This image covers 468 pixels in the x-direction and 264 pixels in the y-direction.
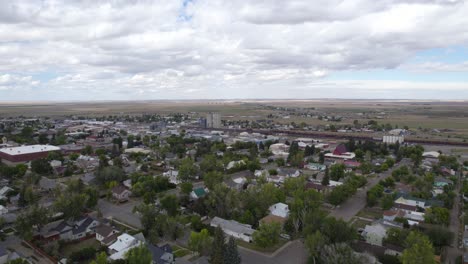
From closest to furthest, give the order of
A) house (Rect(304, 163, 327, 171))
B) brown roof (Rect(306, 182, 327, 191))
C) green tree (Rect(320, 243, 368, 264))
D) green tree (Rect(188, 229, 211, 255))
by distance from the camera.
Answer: green tree (Rect(320, 243, 368, 264)) → green tree (Rect(188, 229, 211, 255)) → brown roof (Rect(306, 182, 327, 191)) → house (Rect(304, 163, 327, 171))

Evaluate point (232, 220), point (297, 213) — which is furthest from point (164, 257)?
point (297, 213)

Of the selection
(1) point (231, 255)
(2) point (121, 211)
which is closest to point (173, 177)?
(2) point (121, 211)

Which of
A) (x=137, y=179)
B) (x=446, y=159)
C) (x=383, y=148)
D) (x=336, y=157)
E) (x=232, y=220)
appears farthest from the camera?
(x=383, y=148)

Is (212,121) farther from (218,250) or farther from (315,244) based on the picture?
(218,250)

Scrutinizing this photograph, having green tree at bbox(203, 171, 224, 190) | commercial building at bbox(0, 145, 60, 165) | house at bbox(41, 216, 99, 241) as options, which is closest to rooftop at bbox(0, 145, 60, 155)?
commercial building at bbox(0, 145, 60, 165)

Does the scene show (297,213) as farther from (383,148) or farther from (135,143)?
(135,143)

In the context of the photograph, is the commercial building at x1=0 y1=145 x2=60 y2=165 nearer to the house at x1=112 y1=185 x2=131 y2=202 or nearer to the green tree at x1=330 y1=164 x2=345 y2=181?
the house at x1=112 y1=185 x2=131 y2=202
